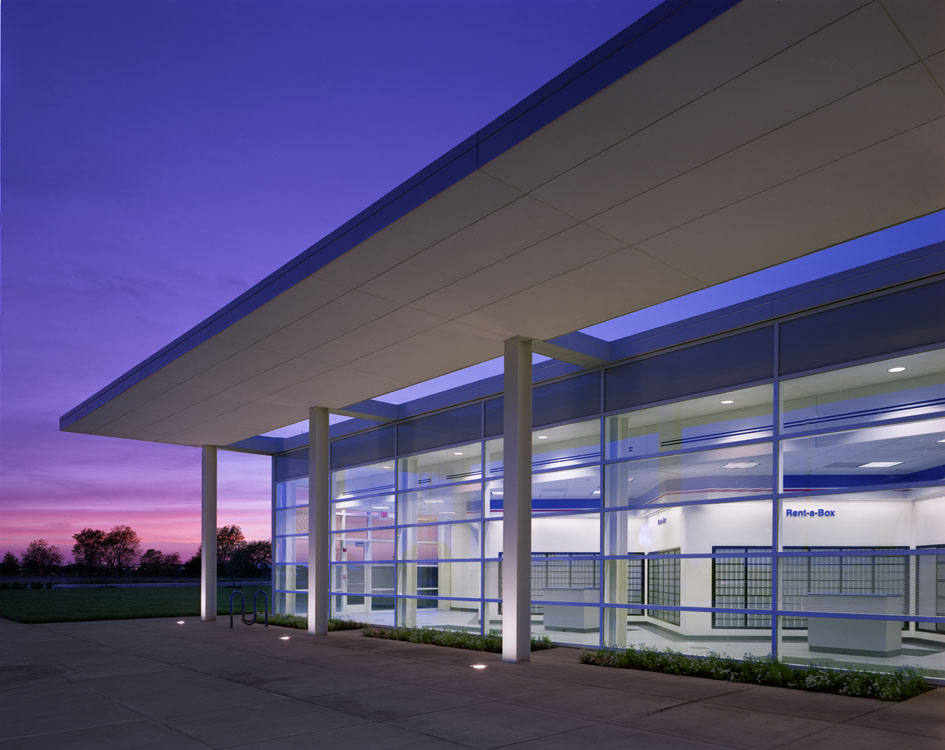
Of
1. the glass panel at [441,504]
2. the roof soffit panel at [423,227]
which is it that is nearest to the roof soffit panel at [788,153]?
the roof soffit panel at [423,227]

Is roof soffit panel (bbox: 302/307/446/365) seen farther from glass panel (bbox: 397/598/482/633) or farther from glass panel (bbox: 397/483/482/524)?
glass panel (bbox: 397/598/482/633)

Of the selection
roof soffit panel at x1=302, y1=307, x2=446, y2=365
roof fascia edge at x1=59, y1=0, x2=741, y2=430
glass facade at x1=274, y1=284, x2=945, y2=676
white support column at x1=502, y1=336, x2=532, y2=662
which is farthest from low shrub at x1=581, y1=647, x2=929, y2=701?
roof fascia edge at x1=59, y1=0, x2=741, y2=430

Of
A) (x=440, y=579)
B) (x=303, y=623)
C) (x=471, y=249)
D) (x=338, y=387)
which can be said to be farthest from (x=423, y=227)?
(x=303, y=623)

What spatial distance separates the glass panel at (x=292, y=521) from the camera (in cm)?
2452

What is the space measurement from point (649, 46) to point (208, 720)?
26.2 feet

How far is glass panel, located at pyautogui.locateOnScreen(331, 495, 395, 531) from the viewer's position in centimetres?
2075

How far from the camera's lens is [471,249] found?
384 inches

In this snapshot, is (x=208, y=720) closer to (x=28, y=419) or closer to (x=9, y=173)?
(x=9, y=173)

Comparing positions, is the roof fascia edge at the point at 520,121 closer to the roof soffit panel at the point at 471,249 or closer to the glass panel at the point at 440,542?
the roof soffit panel at the point at 471,249

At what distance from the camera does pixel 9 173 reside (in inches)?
1089

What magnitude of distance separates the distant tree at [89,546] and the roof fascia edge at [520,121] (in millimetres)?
82987

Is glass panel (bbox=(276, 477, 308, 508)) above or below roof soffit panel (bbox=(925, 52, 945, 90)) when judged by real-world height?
below

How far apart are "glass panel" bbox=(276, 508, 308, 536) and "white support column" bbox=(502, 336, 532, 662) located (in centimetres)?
1296

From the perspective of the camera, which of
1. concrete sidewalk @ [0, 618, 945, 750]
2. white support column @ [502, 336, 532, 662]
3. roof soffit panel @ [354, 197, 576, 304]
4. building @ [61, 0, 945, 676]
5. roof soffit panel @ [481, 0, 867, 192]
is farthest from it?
white support column @ [502, 336, 532, 662]
